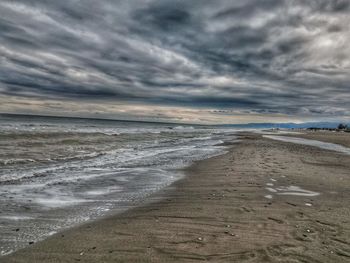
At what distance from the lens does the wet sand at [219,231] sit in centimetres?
422

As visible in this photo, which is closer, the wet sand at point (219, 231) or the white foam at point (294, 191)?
the wet sand at point (219, 231)

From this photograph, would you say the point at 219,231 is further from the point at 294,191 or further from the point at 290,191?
the point at 294,191

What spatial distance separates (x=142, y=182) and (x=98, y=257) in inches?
236

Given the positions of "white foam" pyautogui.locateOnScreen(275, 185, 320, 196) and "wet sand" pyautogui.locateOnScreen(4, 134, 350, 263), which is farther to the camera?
"white foam" pyautogui.locateOnScreen(275, 185, 320, 196)

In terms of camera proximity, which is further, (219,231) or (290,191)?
(290,191)

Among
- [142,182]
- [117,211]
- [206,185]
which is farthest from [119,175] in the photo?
[117,211]

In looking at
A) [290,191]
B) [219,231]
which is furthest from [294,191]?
[219,231]

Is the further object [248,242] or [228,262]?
[248,242]

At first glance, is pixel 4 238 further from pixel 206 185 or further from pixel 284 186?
pixel 284 186

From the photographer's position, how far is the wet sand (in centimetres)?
422

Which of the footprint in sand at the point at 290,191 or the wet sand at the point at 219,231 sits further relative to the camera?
the footprint in sand at the point at 290,191

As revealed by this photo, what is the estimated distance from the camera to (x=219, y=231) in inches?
205

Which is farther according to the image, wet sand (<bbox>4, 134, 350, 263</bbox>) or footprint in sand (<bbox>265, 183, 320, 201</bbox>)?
footprint in sand (<bbox>265, 183, 320, 201</bbox>)

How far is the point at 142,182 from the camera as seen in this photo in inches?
399
